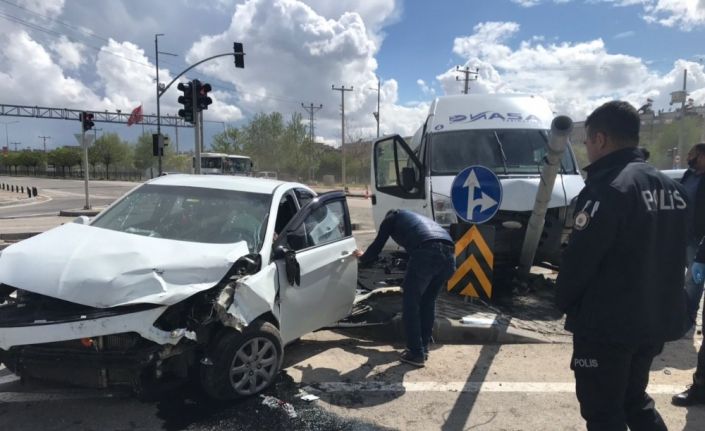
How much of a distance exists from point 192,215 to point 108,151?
80422 mm

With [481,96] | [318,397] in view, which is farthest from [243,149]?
[318,397]

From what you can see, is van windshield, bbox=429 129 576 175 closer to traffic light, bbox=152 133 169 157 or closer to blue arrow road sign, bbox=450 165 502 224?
blue arrow road sign, bbox=450 165 502 224

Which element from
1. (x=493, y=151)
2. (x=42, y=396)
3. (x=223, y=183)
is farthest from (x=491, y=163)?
(x=42, y=396)

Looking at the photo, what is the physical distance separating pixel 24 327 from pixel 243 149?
6223 cm

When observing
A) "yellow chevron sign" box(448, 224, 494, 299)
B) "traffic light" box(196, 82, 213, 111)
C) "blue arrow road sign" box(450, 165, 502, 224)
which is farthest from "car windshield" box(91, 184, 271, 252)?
"traffic light" box(196, 82, 213, 111)

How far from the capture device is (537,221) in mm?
5914

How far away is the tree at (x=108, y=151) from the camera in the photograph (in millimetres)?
75550

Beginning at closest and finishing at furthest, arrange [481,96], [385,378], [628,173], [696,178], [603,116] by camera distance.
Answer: [628,173] → [603,116] → [385,378] → [696,178] → [481,96]

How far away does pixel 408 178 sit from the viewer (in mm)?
6957

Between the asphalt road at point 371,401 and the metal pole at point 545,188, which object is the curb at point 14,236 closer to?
the asphalt road at point 371,401

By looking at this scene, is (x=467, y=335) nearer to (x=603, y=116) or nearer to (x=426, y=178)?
(x=426, y=178)

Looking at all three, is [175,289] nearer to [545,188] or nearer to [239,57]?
[545,188]

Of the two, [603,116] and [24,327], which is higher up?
[603,116]

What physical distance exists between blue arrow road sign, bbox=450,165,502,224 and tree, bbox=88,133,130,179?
7884 cm
